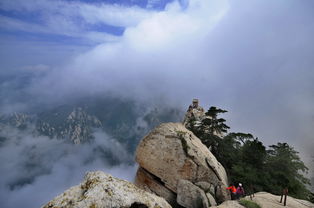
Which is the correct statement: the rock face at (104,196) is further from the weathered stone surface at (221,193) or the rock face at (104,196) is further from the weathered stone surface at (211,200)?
the weathered stone surface at (221,193)

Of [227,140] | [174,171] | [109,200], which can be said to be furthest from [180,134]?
[109,200]

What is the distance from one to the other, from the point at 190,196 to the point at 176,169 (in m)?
3.51

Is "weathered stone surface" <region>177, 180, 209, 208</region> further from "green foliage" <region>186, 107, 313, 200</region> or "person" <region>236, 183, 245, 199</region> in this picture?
"green foliage" <region>186, 107, 313, 200</region>

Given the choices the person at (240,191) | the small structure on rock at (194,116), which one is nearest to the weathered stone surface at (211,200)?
the person at (240,191)

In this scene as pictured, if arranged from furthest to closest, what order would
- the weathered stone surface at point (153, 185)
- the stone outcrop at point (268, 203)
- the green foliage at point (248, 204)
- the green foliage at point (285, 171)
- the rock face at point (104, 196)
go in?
the green foliage at point (285, 171) → the weathered stone surface at point (153, 185) → the stone outcrop at point (268, 203) → the green foliage at point (248, 204) → the rock face at point (104, 196)

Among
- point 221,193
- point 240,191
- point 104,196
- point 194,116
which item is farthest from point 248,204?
point 194,116

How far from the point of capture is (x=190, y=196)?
21.4 m

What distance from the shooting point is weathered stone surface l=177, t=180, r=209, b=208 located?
20.6 metres

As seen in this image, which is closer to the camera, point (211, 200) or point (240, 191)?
point (240, 191)

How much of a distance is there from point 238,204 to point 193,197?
6.69m

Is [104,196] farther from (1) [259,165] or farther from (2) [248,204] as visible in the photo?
(1) [259,165]

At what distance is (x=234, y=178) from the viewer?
28.6 meters

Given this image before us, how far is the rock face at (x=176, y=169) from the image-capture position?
74.2 feet

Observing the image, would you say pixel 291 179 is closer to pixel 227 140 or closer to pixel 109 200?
pixel 227 140
